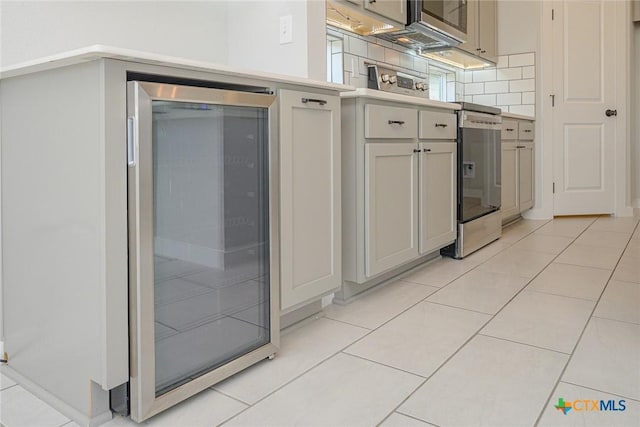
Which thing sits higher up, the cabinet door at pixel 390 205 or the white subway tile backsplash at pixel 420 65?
the white subway tile backsplash at pixel 420 65

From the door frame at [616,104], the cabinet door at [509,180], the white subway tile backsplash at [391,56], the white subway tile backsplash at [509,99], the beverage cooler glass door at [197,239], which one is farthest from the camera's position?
the white subway tile backsplash at [509,99]

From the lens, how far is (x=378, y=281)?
8.24 ft

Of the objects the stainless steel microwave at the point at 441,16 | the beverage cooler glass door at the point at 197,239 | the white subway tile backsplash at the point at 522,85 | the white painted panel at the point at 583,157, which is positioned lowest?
the beverage cooler glass door at the point at 197,239

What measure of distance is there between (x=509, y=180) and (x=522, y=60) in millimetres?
1309

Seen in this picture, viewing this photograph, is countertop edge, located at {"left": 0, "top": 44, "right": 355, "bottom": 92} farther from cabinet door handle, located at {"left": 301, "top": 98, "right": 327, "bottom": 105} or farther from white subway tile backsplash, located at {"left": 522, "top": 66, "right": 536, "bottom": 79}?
white subway tile backsplash, located at {"left": 522, "top": 66, "right": 536, "bottom": 79}

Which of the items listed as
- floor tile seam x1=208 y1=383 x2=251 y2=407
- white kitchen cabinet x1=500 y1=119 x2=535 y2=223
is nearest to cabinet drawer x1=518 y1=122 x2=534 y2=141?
white kitchen cabinet x1=500 y1=119 x2=535 y2=223

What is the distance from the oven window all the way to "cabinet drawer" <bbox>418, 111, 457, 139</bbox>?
0.70 meters

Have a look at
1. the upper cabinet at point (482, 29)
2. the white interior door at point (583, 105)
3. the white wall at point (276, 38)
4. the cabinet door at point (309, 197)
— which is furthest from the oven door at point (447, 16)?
the cabinet door at point (309, 197)

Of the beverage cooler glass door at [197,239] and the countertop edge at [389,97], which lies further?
the countertop edge at [389,97]

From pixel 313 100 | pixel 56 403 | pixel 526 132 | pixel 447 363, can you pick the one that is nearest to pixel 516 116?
pixel 526 132

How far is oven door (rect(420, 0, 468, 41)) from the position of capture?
308cm

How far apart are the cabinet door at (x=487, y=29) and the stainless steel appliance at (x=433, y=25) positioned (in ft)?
1.90

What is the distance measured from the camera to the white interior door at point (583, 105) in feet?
15.1

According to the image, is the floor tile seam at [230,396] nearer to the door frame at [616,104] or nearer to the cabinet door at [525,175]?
the cabinet door at [525,175]
